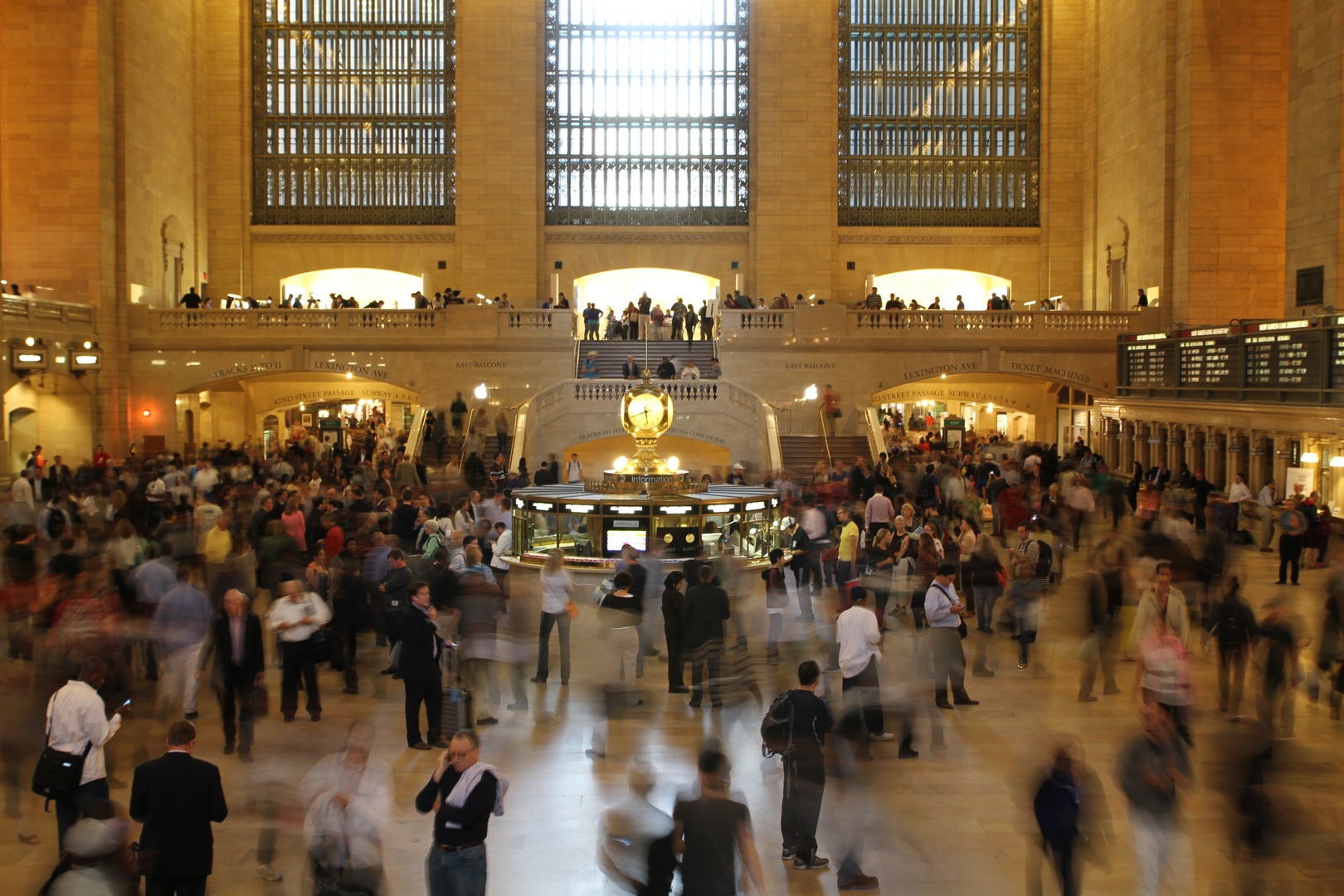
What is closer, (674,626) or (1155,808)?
(1155,808)

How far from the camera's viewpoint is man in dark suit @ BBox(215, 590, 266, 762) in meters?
7.98

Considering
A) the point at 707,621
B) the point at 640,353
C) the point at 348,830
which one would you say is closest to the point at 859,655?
the point at 707,621

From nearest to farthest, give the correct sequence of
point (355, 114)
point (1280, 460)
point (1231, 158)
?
point (1280, 460)
point (1231, 158)
point (355, 114)

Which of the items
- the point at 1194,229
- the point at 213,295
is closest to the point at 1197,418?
the point at 1194,229

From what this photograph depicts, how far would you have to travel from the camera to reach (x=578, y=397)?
79.2 feet

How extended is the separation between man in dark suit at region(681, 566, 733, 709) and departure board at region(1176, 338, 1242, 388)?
50.6 ft

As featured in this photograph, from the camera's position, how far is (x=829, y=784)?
7.12 m

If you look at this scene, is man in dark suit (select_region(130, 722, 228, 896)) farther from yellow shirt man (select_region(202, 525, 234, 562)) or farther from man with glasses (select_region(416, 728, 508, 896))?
yellow shirt man (select_region(202, 525, 234, 562))

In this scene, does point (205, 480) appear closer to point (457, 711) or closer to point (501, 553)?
point (501, 553)

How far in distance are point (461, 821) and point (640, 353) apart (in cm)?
2392

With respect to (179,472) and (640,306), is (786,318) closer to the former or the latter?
(640,306)

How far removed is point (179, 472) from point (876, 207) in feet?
73.8

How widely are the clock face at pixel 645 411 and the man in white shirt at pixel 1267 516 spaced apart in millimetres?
9981

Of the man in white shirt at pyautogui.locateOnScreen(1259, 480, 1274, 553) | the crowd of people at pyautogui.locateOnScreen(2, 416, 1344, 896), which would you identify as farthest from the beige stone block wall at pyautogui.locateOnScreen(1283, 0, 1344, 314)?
the crowd of people at pyautogui.locateOnScreen(2, 416, 1344, 896)
